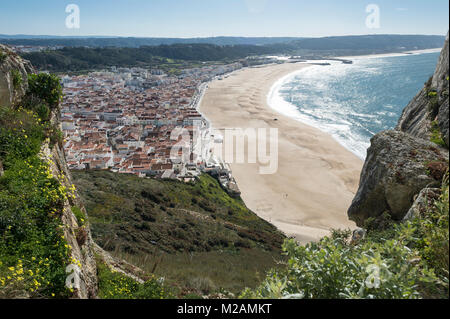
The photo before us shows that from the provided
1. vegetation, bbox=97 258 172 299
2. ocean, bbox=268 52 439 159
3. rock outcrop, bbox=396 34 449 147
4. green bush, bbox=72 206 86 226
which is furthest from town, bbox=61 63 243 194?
green bush, bbox=72 206 86 226

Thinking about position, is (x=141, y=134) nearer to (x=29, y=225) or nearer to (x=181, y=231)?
(x=181, y=231)

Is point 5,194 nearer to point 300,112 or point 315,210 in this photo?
point 315,210

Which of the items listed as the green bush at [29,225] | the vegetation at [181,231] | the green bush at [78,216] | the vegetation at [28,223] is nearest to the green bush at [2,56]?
the vegetation at [28,223]

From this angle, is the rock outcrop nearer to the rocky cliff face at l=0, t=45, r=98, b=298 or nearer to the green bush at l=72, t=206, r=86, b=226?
the rocky cliff face at l=0, t=45, r=98, b=298

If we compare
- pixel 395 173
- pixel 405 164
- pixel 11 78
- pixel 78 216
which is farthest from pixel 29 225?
pixel 405 164

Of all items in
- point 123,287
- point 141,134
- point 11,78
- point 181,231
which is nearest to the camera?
point 123,287

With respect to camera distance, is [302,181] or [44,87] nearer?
[44,87]

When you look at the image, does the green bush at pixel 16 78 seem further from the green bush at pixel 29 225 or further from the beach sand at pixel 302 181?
the beach sand at pixel 302 181
